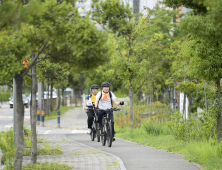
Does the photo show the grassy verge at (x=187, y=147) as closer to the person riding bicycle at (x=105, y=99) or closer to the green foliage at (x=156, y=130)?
the green foliage at (x=156, y=130)

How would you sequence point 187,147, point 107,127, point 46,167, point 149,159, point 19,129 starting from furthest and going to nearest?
point 107,127 < point 187,147 < point 149,159 < point 46,167 < point 19,129

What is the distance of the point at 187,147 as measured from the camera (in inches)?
380

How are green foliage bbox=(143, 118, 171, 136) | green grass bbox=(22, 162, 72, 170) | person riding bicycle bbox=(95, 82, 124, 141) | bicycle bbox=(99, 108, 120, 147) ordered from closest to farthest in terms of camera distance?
1. green grass bbox=(22, 162, 72, 170)
2. bicycle bbox=(99, 108, 120, 147)
3. person riding bicycle bbox=(95, 82, 124, 141)
4. green foliage bbox=(143, 118, 171, 136)

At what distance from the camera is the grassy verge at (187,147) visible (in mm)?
7836

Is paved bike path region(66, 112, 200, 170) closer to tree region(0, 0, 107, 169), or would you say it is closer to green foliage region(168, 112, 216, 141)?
green foliage region(168, 112, 216, 141)

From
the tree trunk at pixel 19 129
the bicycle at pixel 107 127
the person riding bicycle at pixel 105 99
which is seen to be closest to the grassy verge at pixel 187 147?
the bicycle at pixel 107 127

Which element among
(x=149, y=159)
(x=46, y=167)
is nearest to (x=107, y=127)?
(x=149, y=159)

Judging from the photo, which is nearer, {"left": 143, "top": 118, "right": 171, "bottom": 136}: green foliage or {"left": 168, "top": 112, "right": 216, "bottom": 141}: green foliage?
{"left": 168, "top": 112, "right": 216, "bottom": 141}: green foliage

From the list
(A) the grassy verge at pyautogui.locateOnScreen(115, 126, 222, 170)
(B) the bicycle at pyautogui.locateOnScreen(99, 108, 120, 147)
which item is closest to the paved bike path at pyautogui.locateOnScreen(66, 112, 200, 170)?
(A) the grassy verge at pyautogui.locateOnScreen(115, 126, 222, 170)

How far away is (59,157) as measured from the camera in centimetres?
905

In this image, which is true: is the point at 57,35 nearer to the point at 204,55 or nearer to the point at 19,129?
the point at 19,129

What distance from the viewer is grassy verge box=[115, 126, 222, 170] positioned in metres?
7.84

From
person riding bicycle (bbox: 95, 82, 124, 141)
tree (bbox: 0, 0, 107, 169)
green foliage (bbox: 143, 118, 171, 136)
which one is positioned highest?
tree (bbox: 0, 0, 107, 169)

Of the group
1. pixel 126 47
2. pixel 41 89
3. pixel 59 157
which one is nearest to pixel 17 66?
pixel 59 157
